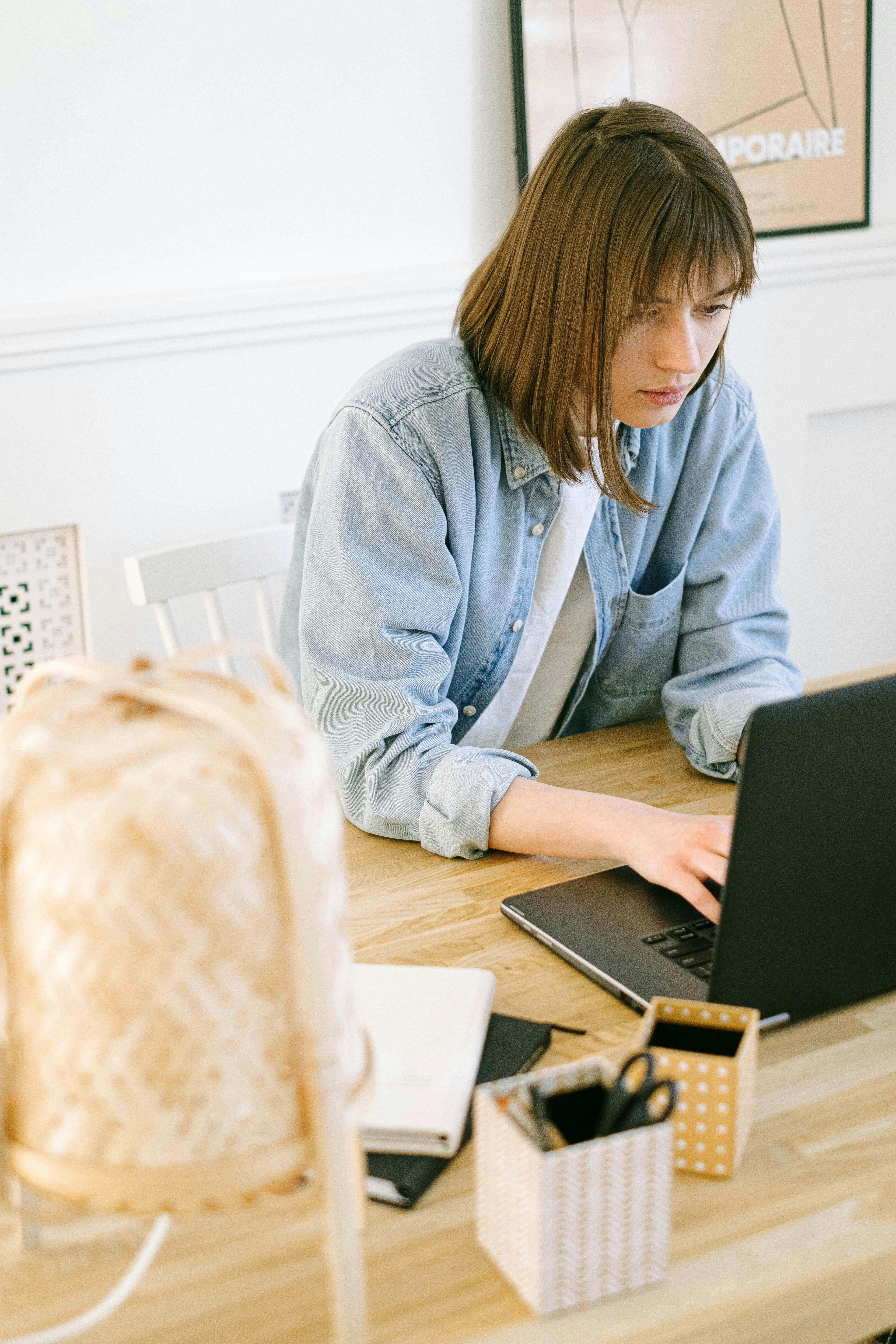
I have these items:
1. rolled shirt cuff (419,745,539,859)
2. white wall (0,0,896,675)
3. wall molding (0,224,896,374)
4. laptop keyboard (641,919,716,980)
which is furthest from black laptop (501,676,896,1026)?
white wall (0,0,896,675)

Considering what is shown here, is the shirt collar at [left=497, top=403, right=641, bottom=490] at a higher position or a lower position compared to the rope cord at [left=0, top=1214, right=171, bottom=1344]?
higher

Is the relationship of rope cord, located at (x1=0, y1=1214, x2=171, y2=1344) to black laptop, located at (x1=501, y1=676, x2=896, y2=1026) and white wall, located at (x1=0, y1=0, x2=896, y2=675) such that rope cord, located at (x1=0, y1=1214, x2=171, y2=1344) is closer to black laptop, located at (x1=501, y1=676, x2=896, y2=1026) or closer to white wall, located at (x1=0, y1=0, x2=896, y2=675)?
black laptop, located at (x1=501, y1=676, x2=896, y2=1026)

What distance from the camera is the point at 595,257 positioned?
1.18 m

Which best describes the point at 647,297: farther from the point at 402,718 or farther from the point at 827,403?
the point at 827,403

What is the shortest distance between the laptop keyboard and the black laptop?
0.04ft

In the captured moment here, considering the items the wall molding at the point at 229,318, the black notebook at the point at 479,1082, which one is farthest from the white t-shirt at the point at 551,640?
the wall molding at the point at 229,318

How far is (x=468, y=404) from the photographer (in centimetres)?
127

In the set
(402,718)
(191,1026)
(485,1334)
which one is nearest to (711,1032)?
(485,1334)

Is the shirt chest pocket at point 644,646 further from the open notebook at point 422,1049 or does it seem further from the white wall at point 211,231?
the white wall at point 211,231

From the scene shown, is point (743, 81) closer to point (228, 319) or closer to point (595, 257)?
point (228, 319)

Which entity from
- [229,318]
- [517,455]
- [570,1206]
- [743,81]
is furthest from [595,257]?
[743,81]

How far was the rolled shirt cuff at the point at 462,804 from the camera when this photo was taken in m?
Result: 1.11

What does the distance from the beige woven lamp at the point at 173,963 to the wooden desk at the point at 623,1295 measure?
54mm

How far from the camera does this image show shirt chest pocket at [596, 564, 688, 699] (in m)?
1.46
